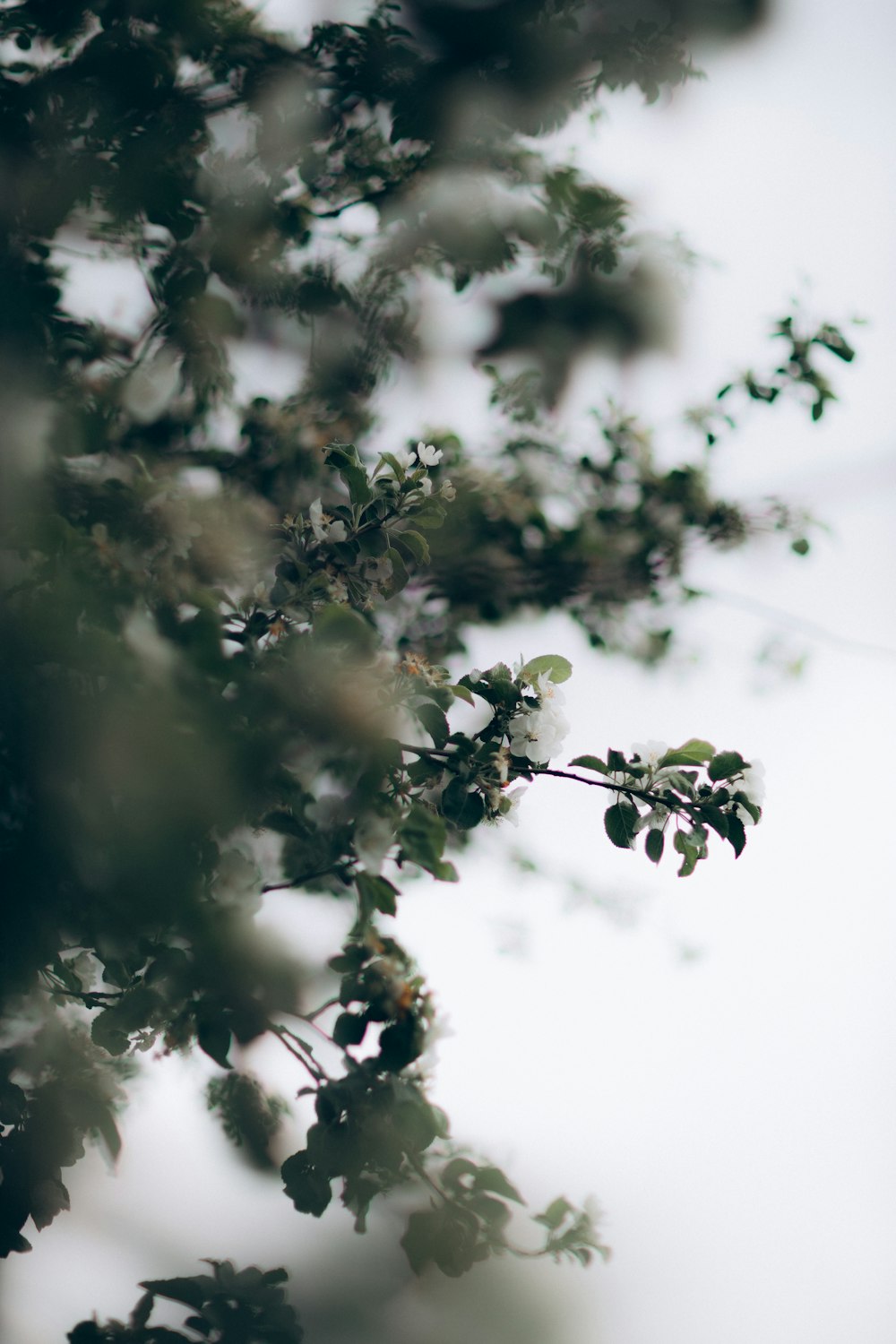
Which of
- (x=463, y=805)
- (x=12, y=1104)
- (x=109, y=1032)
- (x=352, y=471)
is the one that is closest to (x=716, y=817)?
(x=463, y=805)

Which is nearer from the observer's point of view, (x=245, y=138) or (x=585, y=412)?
(x=245, y=138)

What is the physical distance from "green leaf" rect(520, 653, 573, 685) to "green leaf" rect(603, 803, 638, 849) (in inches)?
5.9

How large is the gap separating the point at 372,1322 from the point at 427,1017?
120 cm

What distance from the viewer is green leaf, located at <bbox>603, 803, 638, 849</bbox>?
0.84 m

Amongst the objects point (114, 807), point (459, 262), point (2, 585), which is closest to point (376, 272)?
point (459, 262)

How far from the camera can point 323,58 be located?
4.26 feet

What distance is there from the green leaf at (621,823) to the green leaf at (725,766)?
0.30ft

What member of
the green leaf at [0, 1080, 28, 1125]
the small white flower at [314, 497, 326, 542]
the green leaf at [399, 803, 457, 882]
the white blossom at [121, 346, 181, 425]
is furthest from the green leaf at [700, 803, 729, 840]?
the white blossom at [121, 346, 181, 425]

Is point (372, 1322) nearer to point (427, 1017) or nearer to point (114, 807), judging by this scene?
point (427, 1017)

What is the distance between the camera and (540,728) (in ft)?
2.74

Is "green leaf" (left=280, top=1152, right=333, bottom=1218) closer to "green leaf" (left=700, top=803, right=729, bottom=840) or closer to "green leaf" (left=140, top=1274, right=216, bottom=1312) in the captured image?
"green leaf" (left=140, top=1274, right=216, bottom=1312)

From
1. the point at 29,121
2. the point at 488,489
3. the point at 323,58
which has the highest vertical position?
the point at 323,58

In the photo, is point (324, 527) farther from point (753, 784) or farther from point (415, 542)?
point (753, 784)

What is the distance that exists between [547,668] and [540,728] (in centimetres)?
6
